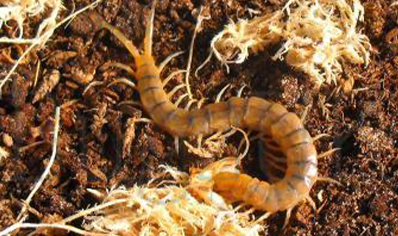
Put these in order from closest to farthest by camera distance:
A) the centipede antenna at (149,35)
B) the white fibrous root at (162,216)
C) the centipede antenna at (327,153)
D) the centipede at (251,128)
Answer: the white fibrous root at (162,216), the centipede at (251,128), the centipede antenna at (327,153), the centipede antenna at (149,35)

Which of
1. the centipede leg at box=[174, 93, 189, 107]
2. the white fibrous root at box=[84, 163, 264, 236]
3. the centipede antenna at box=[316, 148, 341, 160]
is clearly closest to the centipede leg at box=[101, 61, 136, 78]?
the centipede leg at box=[174, 93, 189, 107]

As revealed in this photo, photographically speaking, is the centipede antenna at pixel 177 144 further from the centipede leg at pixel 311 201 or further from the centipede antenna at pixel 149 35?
the centipede leg at pixel 311 201

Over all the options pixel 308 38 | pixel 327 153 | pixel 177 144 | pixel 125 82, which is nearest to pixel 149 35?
pixel 125 82

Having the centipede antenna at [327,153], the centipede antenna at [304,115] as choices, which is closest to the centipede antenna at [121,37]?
the centipede antenna at [304,115]

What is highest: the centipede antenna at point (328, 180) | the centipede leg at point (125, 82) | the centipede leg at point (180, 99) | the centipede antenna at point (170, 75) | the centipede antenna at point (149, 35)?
the centipede antenna at point (149, 35)

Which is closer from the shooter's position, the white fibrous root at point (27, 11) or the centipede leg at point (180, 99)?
the white fibrous root at point (27, 11)

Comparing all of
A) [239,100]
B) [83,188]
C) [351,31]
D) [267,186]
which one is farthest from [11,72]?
[351,31]

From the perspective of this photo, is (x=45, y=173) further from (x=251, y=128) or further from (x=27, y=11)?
(x=251, y=128)
